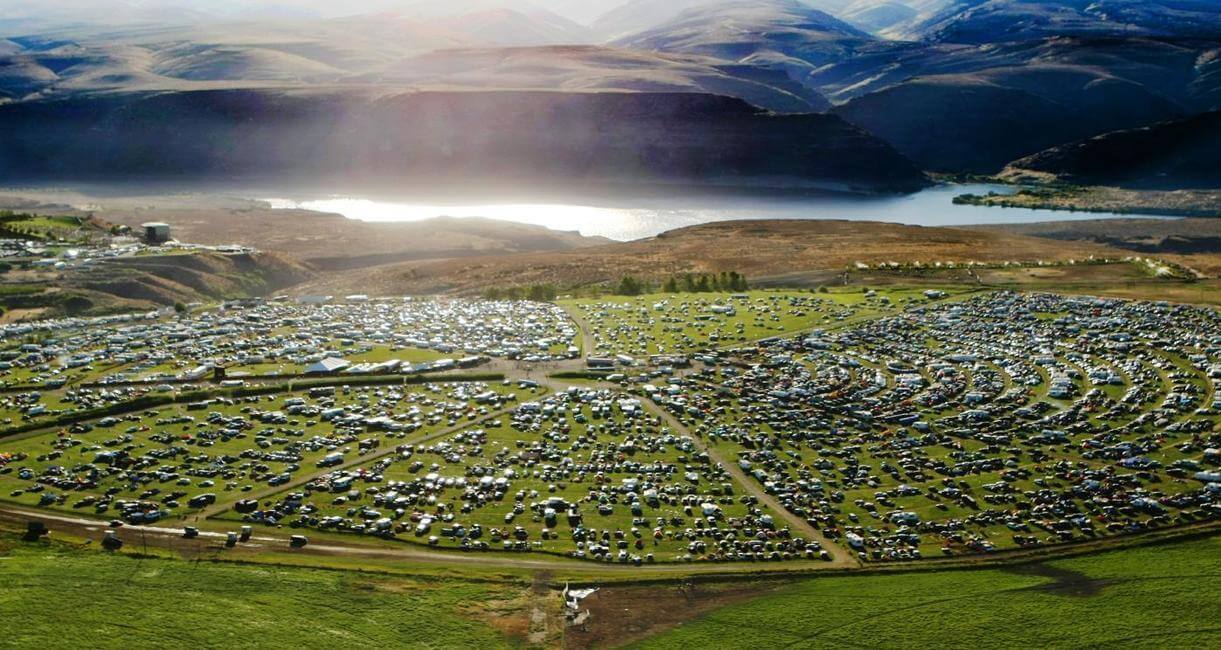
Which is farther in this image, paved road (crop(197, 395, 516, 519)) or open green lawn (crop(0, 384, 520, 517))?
open green lawn (crop(0, 384, 520, 517))

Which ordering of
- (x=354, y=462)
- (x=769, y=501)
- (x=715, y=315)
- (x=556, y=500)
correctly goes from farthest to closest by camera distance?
1. (x=715, y=315)
2. (x=354, y=462)
3. (x=769, y=501)
4. (x=556, y=500)

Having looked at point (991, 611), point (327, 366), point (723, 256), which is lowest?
point (991, 611)

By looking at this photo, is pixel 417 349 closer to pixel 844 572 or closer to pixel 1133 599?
pixel 844 572

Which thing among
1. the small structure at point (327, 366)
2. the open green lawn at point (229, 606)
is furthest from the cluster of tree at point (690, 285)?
the open green lawn at point (229, 606)

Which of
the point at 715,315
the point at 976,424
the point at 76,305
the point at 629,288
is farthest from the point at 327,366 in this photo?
the point at 976,424

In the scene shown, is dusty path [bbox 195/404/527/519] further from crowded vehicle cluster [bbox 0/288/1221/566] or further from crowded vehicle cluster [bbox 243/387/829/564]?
crowded vehicle cluster [bbox 243/387/829/564]

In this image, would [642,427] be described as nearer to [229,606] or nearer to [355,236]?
[229,606]

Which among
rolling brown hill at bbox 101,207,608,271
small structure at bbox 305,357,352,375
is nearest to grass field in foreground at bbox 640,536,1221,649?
small structure at bbox 305,357,352,375
